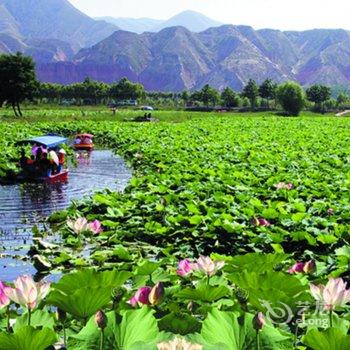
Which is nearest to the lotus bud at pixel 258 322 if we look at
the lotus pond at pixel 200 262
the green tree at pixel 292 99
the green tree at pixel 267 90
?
the lotus pond at pixel 200 262

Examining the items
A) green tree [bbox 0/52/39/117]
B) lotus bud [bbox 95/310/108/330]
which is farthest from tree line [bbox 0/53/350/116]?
lotus bud [bbox 95/310/108/330]

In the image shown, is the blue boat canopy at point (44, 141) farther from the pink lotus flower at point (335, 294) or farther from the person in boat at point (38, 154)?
the pink lotus flower at point (335, 294)

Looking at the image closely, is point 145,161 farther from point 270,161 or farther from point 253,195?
point 253,195

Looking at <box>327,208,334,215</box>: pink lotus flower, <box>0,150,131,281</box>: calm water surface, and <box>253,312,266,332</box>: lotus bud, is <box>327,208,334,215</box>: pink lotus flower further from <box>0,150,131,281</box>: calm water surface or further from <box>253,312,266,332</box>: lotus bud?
<box>253,312,266,332</box>: lotus bud

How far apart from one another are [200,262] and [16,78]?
5287 centimetres

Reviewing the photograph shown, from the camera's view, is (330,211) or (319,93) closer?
(330,211)

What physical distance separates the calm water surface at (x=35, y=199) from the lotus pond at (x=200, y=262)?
438mm

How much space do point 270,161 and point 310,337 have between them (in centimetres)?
1494

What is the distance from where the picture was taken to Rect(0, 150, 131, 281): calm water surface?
26.6 feet

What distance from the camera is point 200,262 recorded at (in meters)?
3.05

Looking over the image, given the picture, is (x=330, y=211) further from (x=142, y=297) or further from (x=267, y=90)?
(x=267, y=90)

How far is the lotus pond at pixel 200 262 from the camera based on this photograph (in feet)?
6.91

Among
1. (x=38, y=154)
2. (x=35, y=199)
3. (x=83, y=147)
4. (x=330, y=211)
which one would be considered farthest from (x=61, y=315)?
(x=83, y=147)

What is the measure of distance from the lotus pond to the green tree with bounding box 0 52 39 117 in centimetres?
3415
